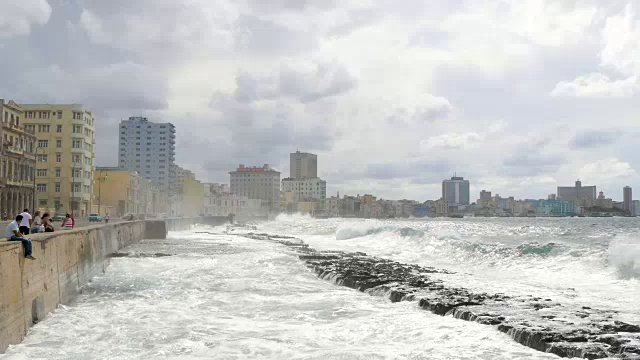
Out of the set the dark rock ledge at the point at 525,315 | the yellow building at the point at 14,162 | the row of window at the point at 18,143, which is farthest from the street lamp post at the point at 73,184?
the dark rock ledge at the point at 525,315

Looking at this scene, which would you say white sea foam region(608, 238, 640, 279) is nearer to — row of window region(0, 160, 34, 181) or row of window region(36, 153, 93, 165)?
row of window region(0, 160, 34, 181)

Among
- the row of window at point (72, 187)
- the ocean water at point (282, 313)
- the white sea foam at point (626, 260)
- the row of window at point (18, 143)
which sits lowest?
the ocean water at point (282, 313)

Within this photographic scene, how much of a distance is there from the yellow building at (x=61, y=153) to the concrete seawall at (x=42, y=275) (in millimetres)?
61012

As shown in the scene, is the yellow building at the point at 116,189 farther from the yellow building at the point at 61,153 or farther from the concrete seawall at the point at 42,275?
the concrete seawall at the point at 42,275

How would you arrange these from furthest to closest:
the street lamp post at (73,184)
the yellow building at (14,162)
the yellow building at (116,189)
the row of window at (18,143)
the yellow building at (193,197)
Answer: the yellow building at (193,197)
the yellow building at (116,189)
the street lamp post at (73,184)
the row of window at (18,143)
the yellow building at (14,162)

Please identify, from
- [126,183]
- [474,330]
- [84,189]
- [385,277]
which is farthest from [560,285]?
[126,183]

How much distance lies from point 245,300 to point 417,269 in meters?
10.2

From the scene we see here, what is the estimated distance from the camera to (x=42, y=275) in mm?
13617

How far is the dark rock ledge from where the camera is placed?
1038cm

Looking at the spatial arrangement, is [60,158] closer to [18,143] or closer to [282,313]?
[18,143]

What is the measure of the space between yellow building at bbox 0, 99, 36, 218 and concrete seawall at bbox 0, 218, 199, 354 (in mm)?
36026

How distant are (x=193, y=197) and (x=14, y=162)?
384 feet

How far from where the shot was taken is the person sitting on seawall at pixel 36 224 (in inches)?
716

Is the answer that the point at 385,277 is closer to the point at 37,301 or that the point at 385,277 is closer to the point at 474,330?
the point at 474,330
